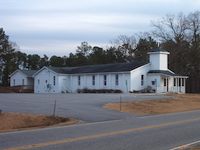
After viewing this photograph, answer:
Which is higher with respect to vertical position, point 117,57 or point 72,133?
point 117,57

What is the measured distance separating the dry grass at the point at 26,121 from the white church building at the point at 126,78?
40.9m

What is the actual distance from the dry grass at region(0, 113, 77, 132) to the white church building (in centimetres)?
4094

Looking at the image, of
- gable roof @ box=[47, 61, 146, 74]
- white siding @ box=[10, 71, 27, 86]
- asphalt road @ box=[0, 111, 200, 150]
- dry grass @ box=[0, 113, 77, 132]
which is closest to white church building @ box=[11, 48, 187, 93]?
gable roof @ box=[47, 61, 146, 74]

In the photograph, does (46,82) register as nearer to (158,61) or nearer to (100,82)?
(100,82)

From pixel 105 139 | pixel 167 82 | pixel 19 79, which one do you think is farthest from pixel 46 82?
pixel 105 139

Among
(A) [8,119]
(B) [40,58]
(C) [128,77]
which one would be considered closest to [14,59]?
(B) [40,58]

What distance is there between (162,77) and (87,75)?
37.7ft

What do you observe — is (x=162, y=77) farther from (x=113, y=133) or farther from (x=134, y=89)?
(x=113, y=133)

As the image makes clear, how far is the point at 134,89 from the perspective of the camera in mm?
65125

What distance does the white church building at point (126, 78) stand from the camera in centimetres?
6531

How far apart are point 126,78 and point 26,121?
1692 inches

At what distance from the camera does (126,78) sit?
65000mm

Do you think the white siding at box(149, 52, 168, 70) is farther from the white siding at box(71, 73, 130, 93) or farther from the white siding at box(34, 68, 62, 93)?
the white siding at box(34, 68, 62, 93)

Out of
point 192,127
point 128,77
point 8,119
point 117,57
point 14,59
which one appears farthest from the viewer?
point 14,59
